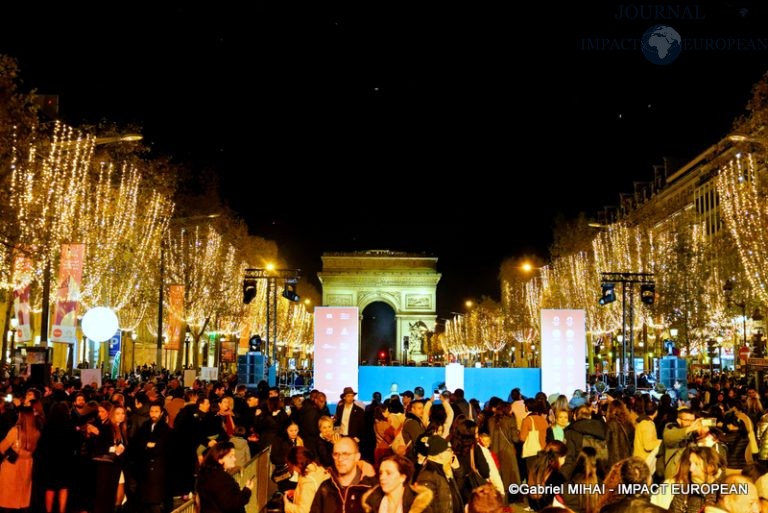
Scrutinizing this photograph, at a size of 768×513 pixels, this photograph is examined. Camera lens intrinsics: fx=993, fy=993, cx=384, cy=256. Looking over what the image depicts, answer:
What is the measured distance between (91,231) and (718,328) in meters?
34.9

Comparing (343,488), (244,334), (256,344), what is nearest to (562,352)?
(256,344)

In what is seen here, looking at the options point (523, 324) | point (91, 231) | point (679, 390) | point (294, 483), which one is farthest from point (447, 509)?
point (523, 324)

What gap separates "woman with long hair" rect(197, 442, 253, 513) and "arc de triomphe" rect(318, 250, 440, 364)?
105 meters

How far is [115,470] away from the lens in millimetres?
13180

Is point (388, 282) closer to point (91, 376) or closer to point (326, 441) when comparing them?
point (91, 376)

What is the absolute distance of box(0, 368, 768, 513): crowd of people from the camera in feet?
23.5

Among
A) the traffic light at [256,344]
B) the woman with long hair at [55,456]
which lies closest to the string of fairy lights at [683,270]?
the traffic light at [256,344]

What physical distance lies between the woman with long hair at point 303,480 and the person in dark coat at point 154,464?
5.01 meters

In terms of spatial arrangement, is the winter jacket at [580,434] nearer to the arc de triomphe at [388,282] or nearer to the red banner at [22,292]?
the red banner at [22,292]

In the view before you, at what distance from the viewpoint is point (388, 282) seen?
115 meters

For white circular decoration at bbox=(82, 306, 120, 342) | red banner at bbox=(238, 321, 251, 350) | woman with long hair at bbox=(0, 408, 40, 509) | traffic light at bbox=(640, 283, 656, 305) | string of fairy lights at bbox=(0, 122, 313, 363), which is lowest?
woman with long hair at bbox=(0, 408, 40, 509)

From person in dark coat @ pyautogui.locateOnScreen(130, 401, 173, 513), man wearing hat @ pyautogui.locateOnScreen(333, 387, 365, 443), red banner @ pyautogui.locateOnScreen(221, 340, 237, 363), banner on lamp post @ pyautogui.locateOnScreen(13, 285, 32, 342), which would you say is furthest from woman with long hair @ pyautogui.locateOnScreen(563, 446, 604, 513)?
red banner @ pyautogui.locateOnScreen(221, 340, 237, 363)

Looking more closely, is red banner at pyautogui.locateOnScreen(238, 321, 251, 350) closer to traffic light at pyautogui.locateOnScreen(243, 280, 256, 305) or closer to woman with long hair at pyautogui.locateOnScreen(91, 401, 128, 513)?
traffic light at pyautogui.locateOnScreen(243, 280, 256, 305)

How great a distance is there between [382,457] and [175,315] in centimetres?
3405
